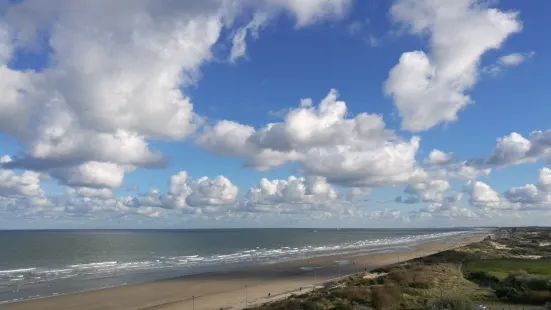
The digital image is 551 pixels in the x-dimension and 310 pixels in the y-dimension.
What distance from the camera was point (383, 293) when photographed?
1252 inches

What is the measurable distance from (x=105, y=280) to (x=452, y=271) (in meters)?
37.2

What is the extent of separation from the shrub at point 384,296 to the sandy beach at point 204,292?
9646 millimetres

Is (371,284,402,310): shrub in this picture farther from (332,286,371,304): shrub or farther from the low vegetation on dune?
(332,286,371,304): shrub

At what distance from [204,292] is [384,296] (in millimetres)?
18831

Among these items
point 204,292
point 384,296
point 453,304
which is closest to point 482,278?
point 384,296

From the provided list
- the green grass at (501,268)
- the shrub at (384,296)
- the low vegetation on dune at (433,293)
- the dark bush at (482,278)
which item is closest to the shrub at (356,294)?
the low vegetation on dune at (433,293)

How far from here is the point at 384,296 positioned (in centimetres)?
3117

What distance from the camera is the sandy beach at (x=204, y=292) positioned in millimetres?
36375

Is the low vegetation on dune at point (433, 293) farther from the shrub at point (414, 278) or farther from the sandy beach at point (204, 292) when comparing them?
the sandy beach at point (204, 292)

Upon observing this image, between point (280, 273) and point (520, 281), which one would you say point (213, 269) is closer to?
point (280, 273)

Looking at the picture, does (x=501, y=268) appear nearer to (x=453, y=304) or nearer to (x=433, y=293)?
(x=433, y=293)

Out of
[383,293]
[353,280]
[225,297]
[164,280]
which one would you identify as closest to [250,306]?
[225,297]

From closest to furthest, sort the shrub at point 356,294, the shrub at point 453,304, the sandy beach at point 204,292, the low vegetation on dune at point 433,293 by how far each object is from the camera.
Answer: the shrub at point 453,304 → the low vegetation on dune at point 433,293 → the shrub at point 356,294 → the sandy beach at point 204,292

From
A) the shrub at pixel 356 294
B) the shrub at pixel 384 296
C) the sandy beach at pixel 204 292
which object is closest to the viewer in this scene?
the shrub at pixel 384 296
